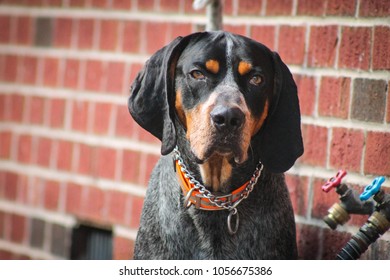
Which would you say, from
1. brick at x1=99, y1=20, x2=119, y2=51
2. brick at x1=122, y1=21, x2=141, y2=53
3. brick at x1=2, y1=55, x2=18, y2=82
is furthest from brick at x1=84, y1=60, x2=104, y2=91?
brick at x1=2, y1=55, x2=18, y2=82

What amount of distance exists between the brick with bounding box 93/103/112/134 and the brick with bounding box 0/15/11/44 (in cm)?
99

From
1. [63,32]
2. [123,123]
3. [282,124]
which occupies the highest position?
[63,32]

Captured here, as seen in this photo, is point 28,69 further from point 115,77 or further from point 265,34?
point 265,34

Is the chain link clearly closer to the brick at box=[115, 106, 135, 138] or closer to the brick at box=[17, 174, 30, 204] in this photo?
the brick at box=[115, 106, 135, 138]

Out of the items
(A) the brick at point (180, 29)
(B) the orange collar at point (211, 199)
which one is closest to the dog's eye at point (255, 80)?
(B) the orange collar at point (211, 199)

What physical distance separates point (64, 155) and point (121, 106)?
0.59 metres

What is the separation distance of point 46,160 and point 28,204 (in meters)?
0.35

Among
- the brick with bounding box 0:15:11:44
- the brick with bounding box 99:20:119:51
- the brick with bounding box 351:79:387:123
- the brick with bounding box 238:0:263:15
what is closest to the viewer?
the brick with bounding box 351:79:387:123

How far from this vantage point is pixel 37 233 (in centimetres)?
470

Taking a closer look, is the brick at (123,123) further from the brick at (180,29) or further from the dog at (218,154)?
the dog at (218,154)

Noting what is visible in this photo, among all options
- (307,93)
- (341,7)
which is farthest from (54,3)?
(341,7)

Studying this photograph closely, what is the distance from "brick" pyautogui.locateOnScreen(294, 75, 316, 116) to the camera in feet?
10.8

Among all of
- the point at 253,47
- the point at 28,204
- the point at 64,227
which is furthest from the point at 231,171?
the point at 28,204

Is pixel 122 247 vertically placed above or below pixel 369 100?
below
